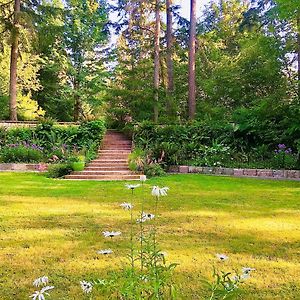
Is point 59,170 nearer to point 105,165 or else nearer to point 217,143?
point 105,165

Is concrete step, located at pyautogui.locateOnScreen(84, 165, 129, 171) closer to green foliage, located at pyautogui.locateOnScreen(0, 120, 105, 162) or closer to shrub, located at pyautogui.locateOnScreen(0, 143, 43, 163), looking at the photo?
green foliage, located at pyautogui.locateOnScreen(0, 120, 105, 162)

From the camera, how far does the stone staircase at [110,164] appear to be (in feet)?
30.0

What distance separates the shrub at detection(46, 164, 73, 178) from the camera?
30.2 feet

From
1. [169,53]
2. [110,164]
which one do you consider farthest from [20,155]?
[169,53]

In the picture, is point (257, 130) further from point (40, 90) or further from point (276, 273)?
point (40, 90)

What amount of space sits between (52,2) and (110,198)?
66.2 ft

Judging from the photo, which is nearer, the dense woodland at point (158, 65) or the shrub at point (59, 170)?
the shrub at point (59, 170)

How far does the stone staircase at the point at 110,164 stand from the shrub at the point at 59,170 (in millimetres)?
236

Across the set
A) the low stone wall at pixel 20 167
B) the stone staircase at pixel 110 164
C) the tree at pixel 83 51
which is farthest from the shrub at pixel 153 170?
the tree at pixel 83 51

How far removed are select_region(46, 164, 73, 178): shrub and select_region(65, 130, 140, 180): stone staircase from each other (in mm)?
236

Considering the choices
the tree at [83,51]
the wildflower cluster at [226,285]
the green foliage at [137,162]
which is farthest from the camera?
the tree at [83,51]

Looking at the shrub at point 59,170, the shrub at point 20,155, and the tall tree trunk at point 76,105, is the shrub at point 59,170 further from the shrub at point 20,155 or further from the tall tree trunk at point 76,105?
the tall tree trunk at point 76,105

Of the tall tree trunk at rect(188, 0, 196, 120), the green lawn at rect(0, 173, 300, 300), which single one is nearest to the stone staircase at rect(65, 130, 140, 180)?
the green lawn at rect(0, 173, 300, 300)

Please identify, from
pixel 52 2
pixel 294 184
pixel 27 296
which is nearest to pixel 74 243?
pixel 27 296
